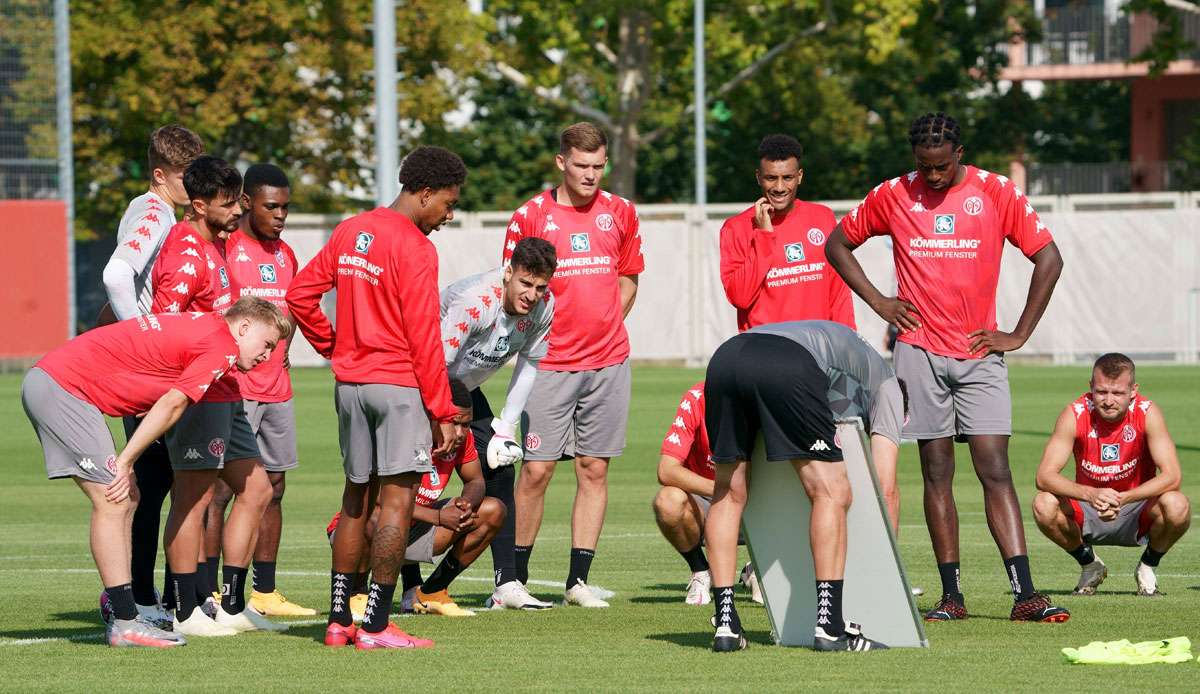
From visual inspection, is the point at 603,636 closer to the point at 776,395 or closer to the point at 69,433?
the point at 776,395

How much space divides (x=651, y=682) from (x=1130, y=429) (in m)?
4.11

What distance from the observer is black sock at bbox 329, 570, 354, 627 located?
8633mm

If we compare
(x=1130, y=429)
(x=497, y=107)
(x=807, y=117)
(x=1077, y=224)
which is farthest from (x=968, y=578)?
(x=497, y=107)

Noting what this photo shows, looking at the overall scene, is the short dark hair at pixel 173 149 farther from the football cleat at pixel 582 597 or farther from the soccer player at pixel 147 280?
the football cleat at pixel 582 597

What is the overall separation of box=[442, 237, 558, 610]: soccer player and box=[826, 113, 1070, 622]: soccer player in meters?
1.62

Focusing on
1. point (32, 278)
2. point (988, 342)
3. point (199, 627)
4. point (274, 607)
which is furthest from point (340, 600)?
point (32, 278)

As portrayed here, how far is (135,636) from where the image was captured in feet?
28.2

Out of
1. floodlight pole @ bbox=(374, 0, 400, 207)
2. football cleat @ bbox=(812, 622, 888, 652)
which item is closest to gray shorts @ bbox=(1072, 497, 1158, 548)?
football cleat @ bbox=(812, 622, 888, 652)

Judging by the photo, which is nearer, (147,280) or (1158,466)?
(147,280)

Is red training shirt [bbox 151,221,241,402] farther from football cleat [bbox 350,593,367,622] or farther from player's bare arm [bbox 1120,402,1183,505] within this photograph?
player's bare arm [bbox 1120,402,1183,505]

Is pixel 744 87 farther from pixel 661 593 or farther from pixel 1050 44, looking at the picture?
pixel 661 593

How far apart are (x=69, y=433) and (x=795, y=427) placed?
123 inches

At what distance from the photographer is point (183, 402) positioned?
8320mm

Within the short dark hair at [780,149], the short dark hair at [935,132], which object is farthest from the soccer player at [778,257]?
the short dark hair at [935,132]
